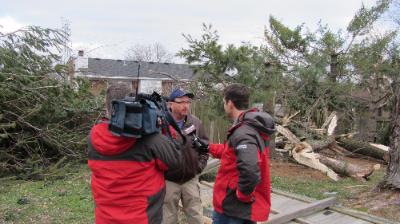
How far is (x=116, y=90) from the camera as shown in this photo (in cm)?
298

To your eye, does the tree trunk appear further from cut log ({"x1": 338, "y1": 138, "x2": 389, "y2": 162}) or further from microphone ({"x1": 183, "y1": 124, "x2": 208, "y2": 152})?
cut log ({"x1": 338, "y1": 138, "x2": 389, "y2": 162})

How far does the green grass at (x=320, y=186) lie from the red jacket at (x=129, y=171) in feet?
15.2

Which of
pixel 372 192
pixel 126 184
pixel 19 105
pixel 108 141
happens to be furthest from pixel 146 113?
pixel 19 105

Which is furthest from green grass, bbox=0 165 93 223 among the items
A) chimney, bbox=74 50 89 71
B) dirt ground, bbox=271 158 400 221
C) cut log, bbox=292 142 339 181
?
cut log, bbox=292 142 339 181

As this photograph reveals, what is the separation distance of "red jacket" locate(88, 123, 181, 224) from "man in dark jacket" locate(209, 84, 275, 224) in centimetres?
62

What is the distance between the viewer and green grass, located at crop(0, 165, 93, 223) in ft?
19.9

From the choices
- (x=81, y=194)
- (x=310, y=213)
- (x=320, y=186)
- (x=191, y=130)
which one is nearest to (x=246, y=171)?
(x=191, y=130)

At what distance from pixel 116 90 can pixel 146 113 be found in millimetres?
340

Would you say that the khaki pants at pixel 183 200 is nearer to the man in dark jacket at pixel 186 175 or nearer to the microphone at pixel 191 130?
the man in dark jacket at pixel 186 175

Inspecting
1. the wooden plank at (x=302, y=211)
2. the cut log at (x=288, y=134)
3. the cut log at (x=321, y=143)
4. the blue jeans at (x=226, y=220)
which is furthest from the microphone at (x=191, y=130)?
the cut log at (x=321, y=143)

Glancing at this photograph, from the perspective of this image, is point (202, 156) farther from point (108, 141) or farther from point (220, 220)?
point (108, 141)

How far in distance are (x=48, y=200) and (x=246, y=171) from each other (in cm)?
479

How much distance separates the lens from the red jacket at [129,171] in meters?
2.89

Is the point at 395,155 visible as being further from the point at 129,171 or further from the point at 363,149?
the point at 363,149
